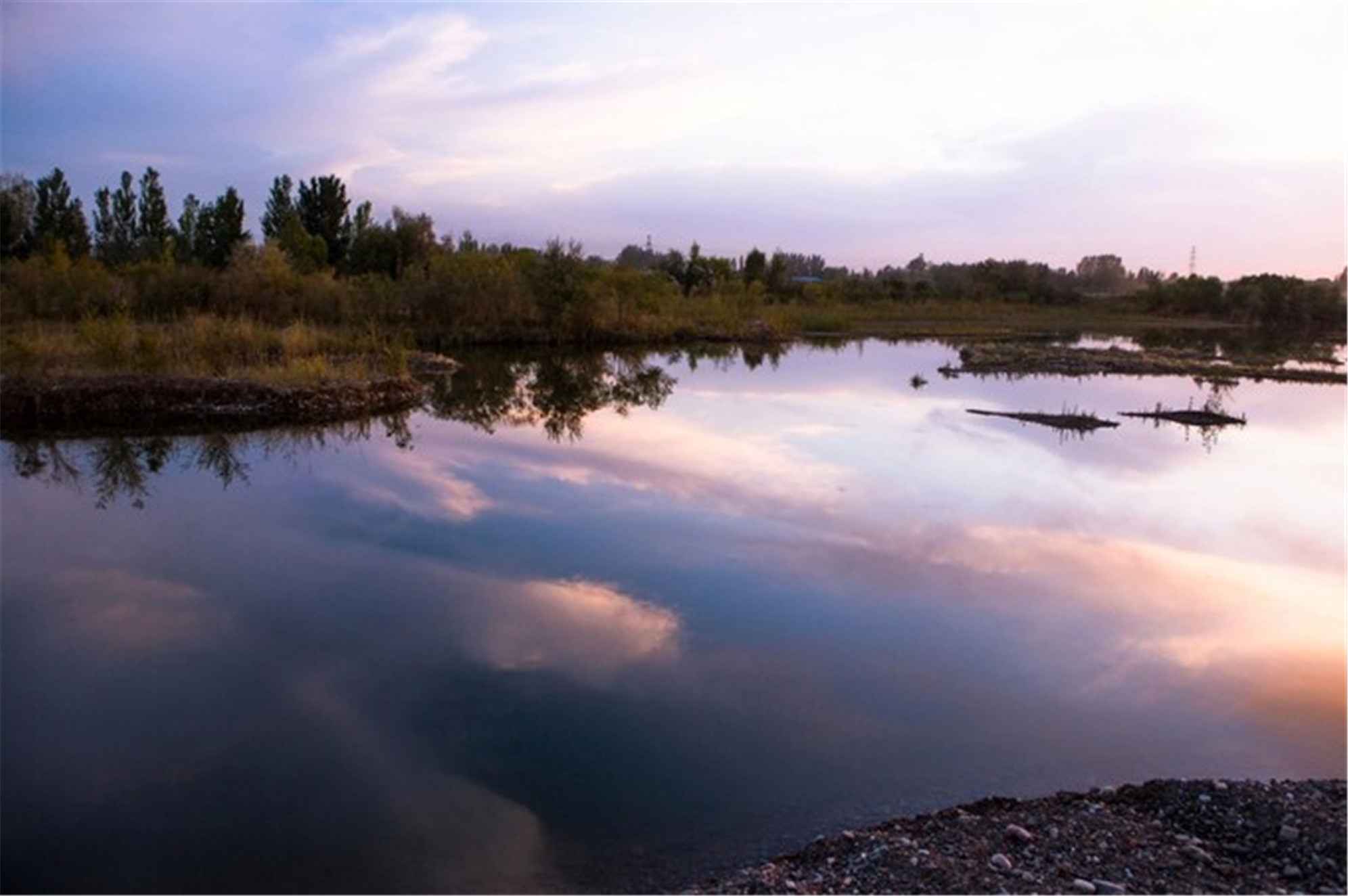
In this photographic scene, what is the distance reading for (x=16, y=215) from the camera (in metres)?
40.9

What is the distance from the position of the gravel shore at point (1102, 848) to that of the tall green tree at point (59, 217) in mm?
44694

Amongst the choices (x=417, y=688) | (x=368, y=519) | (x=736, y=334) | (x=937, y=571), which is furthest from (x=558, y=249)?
(x=417, y=688)

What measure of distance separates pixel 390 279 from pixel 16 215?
21.5 m

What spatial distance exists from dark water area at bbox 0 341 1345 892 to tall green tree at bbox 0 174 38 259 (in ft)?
111

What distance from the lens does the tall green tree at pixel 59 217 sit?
41.8m

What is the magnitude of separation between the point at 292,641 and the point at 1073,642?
200 inches

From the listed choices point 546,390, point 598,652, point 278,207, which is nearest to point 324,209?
point 278,207

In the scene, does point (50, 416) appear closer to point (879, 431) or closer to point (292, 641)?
point (292, 641)

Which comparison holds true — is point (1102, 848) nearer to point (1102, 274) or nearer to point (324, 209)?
point (324, 209)

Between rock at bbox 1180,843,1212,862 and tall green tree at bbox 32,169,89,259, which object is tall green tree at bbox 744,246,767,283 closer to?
tall green tree at bbox 32,169,89,259

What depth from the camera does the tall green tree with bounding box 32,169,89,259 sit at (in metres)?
41.8

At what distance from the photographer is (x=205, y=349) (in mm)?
16734

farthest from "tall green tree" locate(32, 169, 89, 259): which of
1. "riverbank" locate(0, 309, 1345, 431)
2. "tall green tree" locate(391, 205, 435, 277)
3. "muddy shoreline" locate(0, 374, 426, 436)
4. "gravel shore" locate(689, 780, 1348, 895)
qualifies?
"gravel shore" locate(689, 780, 1348, 895)

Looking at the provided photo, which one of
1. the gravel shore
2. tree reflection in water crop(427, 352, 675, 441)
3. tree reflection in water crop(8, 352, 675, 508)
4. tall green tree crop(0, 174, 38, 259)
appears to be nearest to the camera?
the gravel shore
